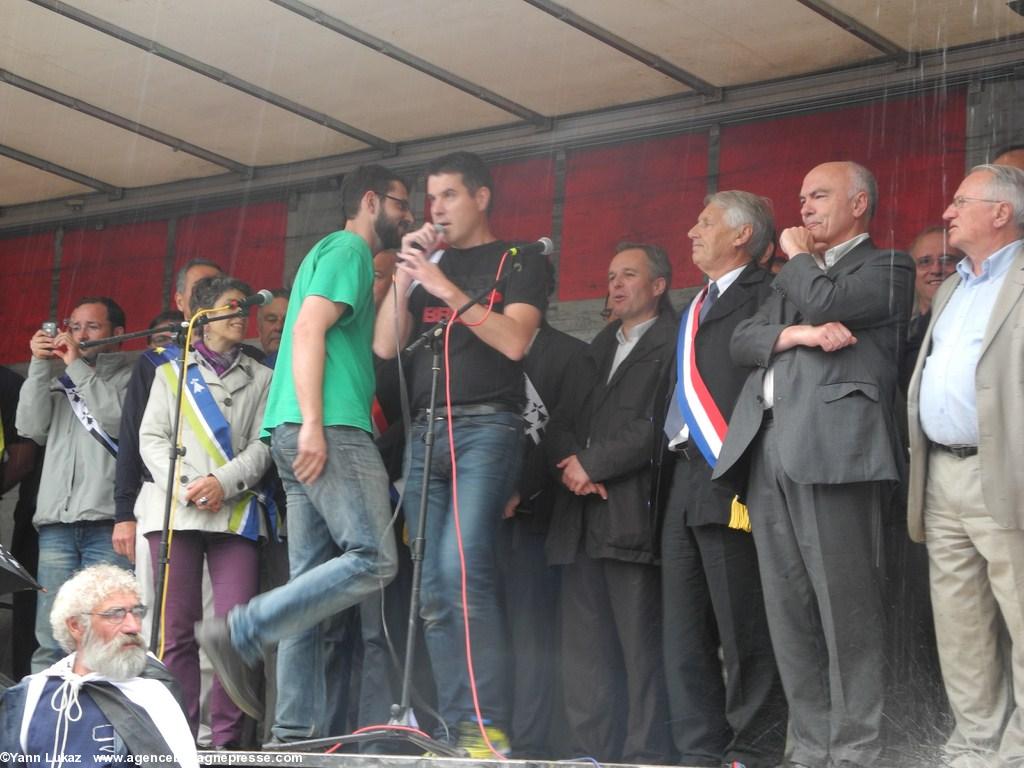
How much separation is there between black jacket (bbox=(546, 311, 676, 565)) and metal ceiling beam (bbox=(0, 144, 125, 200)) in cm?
400

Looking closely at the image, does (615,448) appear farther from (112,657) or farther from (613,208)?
(613,208)

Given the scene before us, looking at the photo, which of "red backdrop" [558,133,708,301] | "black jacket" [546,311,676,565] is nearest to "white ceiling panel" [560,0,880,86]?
"red backdrop" [558,133,708,301]

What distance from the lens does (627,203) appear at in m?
7.28

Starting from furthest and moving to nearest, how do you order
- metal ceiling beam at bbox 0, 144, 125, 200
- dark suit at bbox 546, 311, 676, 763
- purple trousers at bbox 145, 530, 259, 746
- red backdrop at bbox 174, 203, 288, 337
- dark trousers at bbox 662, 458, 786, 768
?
red backdrop at bbox 174, 203, 288, 337, metal ceiling beam at bbox 0, 144, 125, 200, purple trousers at bbox 145, 530, 259, 746, dark suit at bbox 546, 311, 676, 763, dark trousers at bbox 662, 458, 786, 768

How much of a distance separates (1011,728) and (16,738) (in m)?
2.72

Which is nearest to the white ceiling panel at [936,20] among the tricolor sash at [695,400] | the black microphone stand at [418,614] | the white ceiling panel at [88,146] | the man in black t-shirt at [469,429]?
the tricolor sash at [695,400]

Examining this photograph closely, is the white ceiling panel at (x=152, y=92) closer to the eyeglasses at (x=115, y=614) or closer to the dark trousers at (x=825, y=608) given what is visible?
the eyeglasses at (x=115, y=614)

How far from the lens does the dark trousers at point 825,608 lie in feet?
14.3

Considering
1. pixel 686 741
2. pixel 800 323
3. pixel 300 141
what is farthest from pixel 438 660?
pixel 300 141

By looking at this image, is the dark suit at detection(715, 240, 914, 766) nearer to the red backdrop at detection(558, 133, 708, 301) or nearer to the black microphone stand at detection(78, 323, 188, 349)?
the black microphone stand at detection(78, 323, 188, 349)

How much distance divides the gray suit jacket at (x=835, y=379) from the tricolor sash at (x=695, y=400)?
14 cm

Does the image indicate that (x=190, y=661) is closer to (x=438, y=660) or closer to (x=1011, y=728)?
(x=438, y=660)

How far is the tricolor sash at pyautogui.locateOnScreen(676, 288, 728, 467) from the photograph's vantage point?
486 cm

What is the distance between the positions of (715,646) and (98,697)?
1.92 meters
